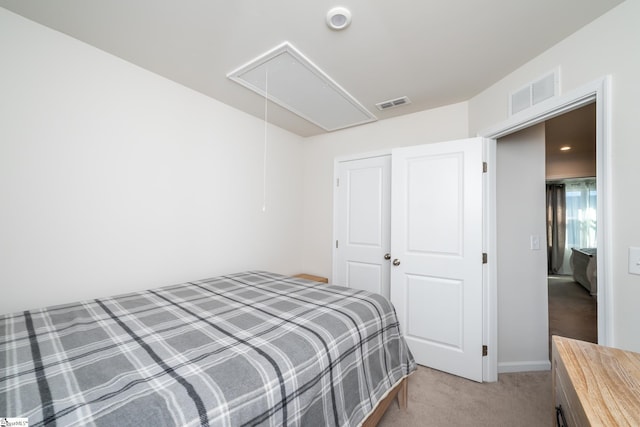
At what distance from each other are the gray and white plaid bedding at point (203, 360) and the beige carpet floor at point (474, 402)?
1.14 ft

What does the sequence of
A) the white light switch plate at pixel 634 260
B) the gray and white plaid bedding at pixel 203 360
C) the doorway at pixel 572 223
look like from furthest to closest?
1. the doorway at pixel 572 223
2. the white light switch plate at pixel 634 260
3. the gray and white plaid bedding at pixel 203 360

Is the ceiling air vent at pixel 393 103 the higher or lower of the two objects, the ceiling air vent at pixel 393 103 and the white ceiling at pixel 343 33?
the lower

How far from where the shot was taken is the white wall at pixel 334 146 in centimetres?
253

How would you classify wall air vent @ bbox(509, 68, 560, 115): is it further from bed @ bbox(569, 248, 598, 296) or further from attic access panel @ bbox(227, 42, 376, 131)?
bed @ bbox(569, 248, 598, 296)

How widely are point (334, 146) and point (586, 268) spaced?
5.53m

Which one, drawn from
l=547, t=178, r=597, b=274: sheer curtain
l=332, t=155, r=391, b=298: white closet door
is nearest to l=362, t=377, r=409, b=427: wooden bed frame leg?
l=332, t=155, r=391, b=298: white closet door

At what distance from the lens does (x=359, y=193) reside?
2936mm

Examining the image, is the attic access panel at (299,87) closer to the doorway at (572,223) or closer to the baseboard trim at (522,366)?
the doorway at (572,223)

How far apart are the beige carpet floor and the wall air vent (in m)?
2.17

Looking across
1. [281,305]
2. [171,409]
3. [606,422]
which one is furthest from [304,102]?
[606,422]

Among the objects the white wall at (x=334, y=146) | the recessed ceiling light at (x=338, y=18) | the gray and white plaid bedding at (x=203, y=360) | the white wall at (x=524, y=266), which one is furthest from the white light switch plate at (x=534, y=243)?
the recessed ceiling light at (x=338, y=18)

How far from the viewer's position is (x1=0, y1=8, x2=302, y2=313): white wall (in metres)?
1.47

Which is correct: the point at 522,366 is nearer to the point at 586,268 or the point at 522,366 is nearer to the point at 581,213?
the point at 586,268

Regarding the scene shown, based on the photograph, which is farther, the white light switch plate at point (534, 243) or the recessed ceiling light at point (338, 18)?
the white light switch plate at point (534, 243)
